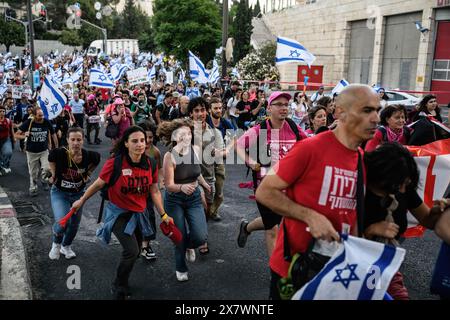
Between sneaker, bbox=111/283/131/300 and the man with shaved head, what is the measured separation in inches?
88.9

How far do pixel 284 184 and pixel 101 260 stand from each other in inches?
136

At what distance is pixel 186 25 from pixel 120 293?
114ft

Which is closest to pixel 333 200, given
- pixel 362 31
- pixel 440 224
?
pixel 440 224

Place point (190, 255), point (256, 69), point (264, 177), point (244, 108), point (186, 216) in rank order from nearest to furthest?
point (264, 177), point (186, 216), point (190, 255), point (244, 108), point (256, 69)

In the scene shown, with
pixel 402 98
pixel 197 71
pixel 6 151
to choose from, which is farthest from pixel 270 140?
pixel 402 98

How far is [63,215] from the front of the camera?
5.47 meters

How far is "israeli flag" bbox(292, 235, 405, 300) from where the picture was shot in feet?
8.17

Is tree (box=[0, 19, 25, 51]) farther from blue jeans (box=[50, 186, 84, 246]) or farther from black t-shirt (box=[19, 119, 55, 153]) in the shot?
blue jeans (box=[50, 186, 84, 246])

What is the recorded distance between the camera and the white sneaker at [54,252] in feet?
17.8

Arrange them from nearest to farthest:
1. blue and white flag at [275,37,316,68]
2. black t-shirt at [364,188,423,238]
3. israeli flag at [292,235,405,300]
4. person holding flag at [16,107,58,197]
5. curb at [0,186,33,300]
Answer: israeli flag at [292,235,405,300]
black t-shirt at [364,188,423,238]
curb at [0,186,33,300]
person holding flag at [16,107,58,197]
blue and white flag at [275,37,316,68]

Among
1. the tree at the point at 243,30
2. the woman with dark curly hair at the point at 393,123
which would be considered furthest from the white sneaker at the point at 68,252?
the tree at the point at 243,30

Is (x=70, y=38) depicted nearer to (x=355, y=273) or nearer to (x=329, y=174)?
(x=329, y=174)

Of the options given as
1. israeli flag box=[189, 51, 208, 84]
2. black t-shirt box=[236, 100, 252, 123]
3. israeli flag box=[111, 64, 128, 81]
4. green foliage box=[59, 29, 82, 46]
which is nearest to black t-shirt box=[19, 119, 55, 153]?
black t-shirt box=[236, 100, 252, 123]

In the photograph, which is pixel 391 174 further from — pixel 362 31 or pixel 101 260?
pixel 362 31
